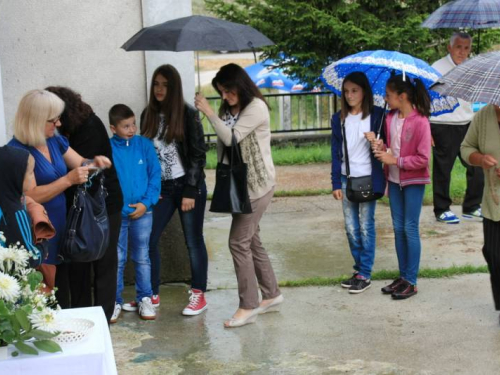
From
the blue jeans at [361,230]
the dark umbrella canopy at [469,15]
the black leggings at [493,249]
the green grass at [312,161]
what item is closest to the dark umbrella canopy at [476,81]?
the black leggings at [493,249]

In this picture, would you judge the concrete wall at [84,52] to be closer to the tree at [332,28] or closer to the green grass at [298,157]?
the green grass at [298,157]

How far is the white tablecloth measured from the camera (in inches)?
132

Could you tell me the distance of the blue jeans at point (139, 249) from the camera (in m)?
6.10

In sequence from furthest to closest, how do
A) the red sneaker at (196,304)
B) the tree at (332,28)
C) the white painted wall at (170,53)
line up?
the tree at (332,28) < the white painted wall at (170,53) < the red sneaker at (196,304)

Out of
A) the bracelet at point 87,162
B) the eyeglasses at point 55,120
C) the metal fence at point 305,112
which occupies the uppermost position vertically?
the eyeglasses at point 55,120

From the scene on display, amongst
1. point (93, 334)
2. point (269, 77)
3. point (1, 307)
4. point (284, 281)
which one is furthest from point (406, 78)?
point (269, 77)

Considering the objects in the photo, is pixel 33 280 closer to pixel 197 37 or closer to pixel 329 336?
pixel 197 37

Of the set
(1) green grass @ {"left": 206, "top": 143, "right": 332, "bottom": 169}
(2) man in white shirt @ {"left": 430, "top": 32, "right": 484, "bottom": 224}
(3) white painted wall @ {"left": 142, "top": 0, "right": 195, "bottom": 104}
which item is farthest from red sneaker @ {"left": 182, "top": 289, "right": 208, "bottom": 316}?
(1) green grass @ {"left": 206, "top": 143, "right": 332, "bottom": 169}

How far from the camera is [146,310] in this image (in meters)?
6.12

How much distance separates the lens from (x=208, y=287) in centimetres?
687

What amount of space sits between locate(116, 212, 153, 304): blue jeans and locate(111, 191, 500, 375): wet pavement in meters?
0.25

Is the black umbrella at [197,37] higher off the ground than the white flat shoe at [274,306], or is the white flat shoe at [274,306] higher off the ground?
the black umbrella at [197,37]

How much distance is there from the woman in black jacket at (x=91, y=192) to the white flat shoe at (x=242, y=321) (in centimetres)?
81

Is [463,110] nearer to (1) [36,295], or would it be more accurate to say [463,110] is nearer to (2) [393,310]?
(2) [393,310]
